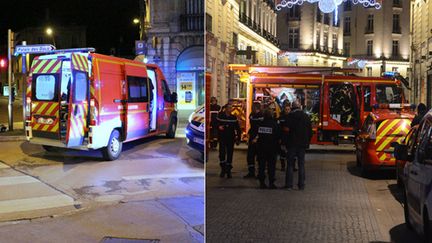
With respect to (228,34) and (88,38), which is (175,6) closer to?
(228,34)

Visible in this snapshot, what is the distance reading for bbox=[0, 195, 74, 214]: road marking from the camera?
6.28 m

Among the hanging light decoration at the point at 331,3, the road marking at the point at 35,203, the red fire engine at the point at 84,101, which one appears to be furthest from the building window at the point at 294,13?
the red fire engine at the point at 84,101

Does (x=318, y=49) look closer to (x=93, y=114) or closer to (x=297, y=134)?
(x=297, y=134)

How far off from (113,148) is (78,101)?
3.80 feet

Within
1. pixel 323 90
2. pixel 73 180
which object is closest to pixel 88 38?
pixel 73 180

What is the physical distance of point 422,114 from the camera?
306cm

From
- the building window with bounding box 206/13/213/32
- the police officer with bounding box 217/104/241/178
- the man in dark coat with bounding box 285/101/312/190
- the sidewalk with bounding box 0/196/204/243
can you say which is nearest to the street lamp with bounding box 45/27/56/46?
the sidewalk with bounding box 0/196/204/243

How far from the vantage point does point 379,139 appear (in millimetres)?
6066

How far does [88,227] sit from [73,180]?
2.85 m

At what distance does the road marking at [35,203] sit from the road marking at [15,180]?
47.4 inches

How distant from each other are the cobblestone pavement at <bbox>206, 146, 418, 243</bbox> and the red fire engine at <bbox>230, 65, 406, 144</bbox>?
2.63ft

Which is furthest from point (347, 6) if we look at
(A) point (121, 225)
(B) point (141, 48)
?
(B) point (141, 48)

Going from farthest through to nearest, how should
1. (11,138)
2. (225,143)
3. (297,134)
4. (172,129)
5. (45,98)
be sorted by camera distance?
(11,138), (172,129), (45,98), (297,134), (225,143)

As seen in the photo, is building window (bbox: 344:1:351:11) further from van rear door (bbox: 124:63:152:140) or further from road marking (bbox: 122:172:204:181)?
van rear door (bbox: 124:63:152:140)
